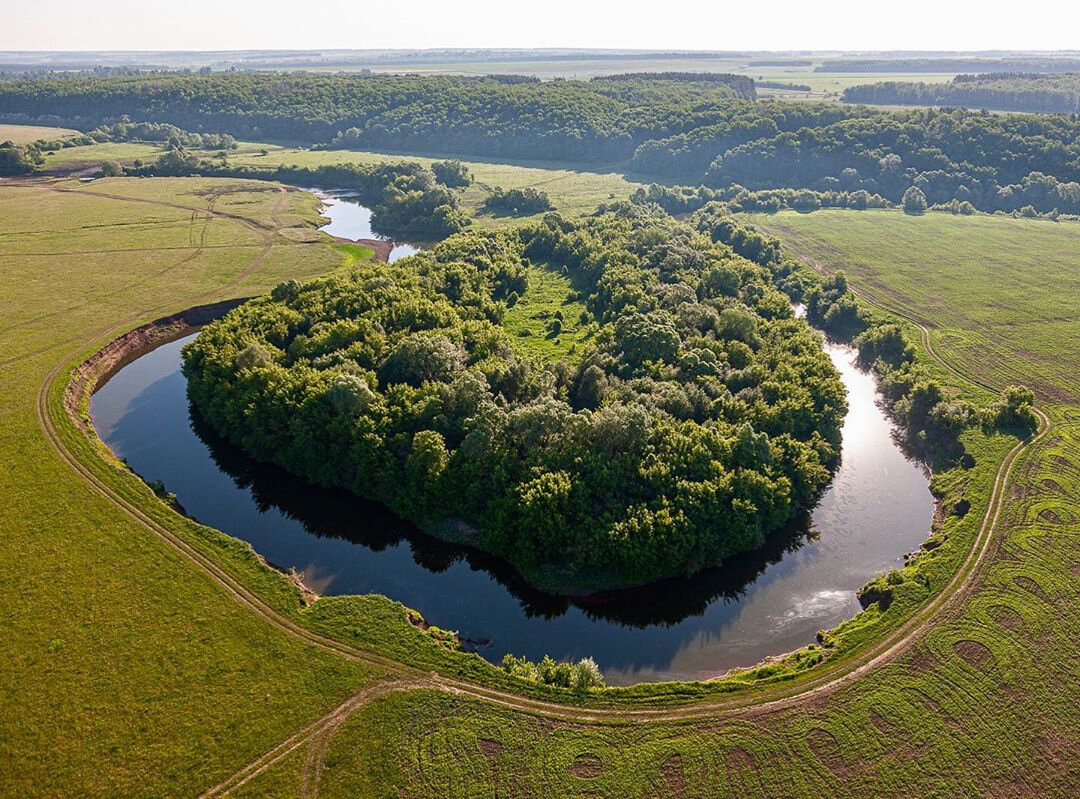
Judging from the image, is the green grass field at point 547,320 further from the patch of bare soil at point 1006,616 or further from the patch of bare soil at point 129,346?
the patch of bare soil at point 1006,616

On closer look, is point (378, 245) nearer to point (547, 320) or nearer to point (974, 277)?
point (547, 320)

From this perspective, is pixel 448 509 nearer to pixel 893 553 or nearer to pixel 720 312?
pixel 893 553

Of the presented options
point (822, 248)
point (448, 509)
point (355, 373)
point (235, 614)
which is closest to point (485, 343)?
point (355, 373)

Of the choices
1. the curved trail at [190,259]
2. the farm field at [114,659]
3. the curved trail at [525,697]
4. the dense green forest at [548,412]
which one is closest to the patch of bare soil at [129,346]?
the curved trail at [190,259]

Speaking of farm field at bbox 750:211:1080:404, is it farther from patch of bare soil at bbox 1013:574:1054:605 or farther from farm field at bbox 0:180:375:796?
farm field at bbox 0:180:375:796

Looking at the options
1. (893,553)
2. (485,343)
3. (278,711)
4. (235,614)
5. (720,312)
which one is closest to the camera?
(278,711)
